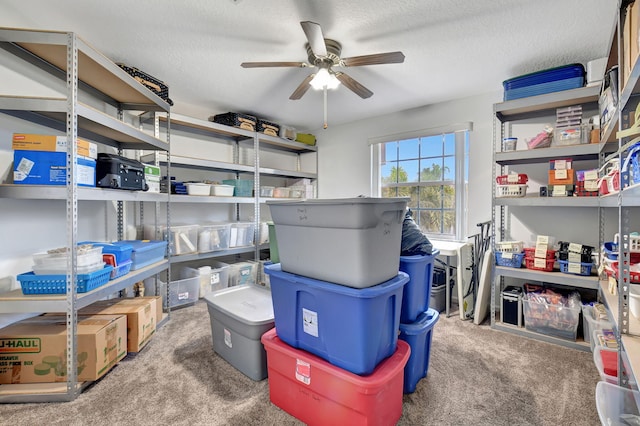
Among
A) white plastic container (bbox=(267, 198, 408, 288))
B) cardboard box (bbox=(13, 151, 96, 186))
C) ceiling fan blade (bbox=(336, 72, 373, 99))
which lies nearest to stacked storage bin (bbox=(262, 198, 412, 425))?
white plastic container (bbox=(267, 198, 408, 288))

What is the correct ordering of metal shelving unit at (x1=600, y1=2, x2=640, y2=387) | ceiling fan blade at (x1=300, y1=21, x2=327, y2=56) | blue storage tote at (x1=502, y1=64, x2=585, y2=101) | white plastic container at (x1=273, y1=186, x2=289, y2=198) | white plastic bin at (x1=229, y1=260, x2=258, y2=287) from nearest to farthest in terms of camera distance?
metal shelving unit at (x1=600, y1=2, x2=640, y2=387)
ceiling fan blade at (x1=300, y1=21, x2=327, y2=56)
blue storage tote at (x1=502, y1=64, x2=585, y2=101)
white plastic bin at (x1=229, y1=260, x2=258, y2=287)
white plastic container at (x1=273, y1=186, x2=289, y2=198)

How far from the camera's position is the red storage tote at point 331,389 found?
52.6 inches

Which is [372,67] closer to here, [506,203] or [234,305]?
[506,203]

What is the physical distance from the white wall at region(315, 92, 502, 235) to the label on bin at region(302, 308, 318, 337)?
8.95ft

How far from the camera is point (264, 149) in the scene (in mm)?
4742

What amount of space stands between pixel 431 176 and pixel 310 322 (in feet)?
9.81

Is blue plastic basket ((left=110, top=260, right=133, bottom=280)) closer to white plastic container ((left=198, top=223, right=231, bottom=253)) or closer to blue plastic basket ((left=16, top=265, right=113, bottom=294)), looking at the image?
blue plastic basket ((left=16, top=265, right=113, bottom=294))

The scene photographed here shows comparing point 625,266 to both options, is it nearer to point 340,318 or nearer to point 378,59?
point 340,318

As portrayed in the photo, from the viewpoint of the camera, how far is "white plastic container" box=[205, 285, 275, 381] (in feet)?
6.23

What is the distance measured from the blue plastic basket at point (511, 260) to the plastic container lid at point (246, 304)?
6.99 ft

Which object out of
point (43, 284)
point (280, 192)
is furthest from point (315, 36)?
point (280, 192)

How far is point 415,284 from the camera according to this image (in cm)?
178

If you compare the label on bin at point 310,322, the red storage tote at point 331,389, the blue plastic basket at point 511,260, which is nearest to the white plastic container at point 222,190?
the red storage tote at point 331,389

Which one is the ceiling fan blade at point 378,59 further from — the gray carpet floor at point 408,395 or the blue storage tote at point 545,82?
the gray carpet floor at point 408,395
